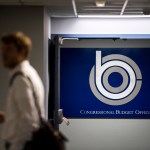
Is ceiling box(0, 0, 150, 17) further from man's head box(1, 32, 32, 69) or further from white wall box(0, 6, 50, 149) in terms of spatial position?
man's head box(1, 32, 32, 69)

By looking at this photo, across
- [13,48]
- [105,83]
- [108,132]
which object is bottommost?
[108,132]

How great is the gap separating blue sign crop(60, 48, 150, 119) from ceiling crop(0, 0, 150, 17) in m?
1.43

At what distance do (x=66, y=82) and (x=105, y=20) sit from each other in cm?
158

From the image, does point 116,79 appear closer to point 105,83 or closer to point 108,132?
point 105,83

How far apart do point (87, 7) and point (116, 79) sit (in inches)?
87.5

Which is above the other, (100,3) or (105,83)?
(100,3)

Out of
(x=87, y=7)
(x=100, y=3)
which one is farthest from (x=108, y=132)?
(x=100, y=3)

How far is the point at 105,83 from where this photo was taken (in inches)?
292

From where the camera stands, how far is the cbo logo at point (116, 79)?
7406mm

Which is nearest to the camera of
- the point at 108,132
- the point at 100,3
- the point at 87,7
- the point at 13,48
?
the point at 13,48

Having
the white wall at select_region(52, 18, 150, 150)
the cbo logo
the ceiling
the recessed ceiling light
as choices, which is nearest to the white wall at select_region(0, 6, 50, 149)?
the ceiling

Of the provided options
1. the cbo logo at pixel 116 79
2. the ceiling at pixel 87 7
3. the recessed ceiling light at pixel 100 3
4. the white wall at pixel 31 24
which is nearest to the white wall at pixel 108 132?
the cbo logo at pixel 116 79

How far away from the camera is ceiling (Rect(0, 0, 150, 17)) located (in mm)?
5023

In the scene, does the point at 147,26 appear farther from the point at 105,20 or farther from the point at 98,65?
the point at 98,65
